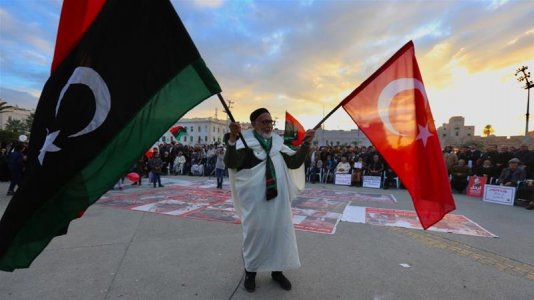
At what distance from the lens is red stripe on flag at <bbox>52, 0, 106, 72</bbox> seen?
250 cm

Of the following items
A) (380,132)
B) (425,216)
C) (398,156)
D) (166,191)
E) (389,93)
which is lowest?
(166,191)

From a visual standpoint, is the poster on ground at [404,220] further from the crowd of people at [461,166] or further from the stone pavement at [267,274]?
the crowd of people at [461,166]

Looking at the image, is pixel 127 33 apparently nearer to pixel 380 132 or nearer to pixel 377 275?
pixel 380 132

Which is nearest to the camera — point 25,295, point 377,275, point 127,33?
point 127,33

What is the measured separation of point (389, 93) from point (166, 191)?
9570 millimetres

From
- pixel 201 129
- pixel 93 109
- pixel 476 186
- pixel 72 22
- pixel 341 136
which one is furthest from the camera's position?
pixel 201 129

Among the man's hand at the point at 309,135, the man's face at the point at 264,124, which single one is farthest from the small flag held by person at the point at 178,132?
the man's hand at the point at 309,135

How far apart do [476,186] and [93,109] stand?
1349 cm

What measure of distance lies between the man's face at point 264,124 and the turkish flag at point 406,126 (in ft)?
2.98

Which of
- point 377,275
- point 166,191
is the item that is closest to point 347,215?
point 377,275

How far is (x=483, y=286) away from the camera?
11.9 feet

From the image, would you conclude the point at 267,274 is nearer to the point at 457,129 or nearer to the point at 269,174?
the point at 269,174

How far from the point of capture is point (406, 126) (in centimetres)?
358

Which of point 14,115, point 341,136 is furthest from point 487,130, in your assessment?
point 14,115
